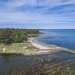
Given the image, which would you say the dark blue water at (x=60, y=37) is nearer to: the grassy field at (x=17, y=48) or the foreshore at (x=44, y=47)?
the foreshore at (x=44, y=47)

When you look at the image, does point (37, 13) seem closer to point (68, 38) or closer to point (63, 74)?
point (68, 38)

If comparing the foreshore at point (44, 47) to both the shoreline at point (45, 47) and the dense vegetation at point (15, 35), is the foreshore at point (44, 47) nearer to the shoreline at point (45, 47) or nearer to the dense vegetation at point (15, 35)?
the shoreline at point (45, 47)

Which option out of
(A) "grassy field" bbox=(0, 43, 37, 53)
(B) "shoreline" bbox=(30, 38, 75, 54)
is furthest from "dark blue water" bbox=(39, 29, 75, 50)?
(A) "grassy field" bbox=(0, 43, 37, 53)

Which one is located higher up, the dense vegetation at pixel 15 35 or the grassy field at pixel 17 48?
the dense vegetation at pixel 15 35

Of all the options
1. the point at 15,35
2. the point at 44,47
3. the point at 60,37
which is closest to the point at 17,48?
the point at 15,35

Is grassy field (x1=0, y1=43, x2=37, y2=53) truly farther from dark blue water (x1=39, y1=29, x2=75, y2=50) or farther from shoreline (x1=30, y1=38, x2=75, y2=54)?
dark blue water (x1=39, y1=29, x2=75, y2=50)

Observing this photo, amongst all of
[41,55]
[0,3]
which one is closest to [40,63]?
[41,55]

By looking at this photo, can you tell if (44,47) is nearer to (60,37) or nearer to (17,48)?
(60,37)

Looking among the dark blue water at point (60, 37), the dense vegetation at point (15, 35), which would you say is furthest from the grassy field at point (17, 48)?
the dark blue water at point (60, 37)
